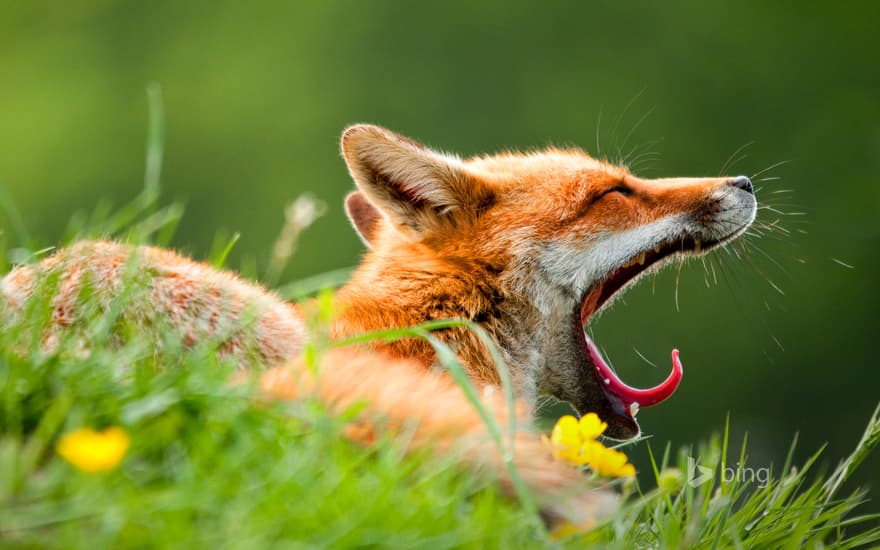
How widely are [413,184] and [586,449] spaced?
199 centimetres

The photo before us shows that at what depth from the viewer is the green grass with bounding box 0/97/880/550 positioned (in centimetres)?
201

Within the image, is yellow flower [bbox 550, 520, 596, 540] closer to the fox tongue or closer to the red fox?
the red fox

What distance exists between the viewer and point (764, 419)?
53.7 ft

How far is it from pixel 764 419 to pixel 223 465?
15232 millimetres

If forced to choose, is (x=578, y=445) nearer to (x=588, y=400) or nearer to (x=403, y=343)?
(x=403, y=343)

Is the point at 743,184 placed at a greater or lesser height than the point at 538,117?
lesser

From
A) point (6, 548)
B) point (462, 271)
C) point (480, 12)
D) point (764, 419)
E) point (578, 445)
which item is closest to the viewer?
point (6, 548)

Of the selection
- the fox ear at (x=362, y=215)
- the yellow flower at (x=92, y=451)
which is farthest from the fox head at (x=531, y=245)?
the yellow flower at (x=92, y=451)

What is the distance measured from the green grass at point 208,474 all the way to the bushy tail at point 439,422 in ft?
0.17

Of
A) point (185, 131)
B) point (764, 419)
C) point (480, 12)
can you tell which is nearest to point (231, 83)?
point (185, 131)

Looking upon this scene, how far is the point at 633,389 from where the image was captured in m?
4.59

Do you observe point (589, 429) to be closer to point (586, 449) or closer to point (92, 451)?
point (586, 449)

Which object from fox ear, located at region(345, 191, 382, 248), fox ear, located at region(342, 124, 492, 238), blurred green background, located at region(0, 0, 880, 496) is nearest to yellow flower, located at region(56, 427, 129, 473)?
fox ear, located at region(342, 124, 492, 238)

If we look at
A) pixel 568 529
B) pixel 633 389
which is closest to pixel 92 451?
pixel 568 529
